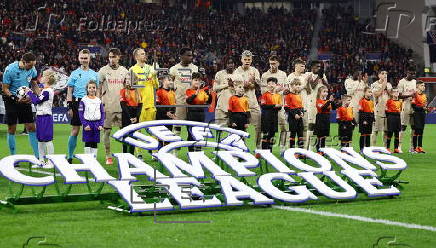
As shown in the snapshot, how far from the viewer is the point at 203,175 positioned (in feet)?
31.2

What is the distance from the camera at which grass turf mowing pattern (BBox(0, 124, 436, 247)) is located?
25.0 feet

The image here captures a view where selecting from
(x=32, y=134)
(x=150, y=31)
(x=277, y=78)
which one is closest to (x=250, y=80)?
(x=277, y=78)

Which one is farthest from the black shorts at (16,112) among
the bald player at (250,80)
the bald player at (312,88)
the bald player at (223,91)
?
the bald player at (312,88)

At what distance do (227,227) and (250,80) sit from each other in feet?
25.8

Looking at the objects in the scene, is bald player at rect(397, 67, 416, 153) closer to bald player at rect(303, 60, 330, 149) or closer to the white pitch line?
bald player at rect(303, 60, 330, 149)

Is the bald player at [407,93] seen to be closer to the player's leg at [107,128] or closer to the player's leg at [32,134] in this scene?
the player's leg at [107,128]

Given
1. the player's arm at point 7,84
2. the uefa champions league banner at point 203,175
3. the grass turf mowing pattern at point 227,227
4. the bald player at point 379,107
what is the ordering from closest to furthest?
the grass turf mowing pattern at point 227,227 → the uefa champions league banner at point 203,175 → the player's arm at point 7,84 → the bald player at point 379,107

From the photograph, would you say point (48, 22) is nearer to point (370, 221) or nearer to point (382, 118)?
point (382, 118)

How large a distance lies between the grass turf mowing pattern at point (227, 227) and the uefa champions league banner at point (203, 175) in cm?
16

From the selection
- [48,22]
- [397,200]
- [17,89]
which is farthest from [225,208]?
[48,22]

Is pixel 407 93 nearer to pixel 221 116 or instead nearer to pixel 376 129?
pixel 376 129

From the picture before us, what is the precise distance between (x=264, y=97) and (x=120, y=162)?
7.10 meters

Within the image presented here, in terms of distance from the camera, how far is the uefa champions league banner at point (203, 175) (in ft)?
29.8

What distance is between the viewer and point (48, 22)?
44688 mm
